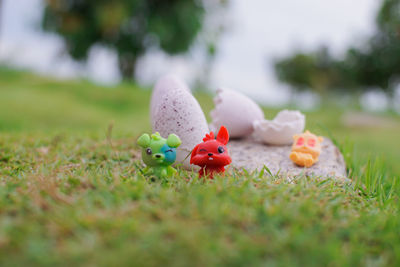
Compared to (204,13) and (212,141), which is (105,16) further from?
(212,141)

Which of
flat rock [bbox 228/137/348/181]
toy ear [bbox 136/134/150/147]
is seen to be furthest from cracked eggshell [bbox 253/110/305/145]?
toy ear [bbox 136/134/150/147]

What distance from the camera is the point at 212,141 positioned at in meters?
2.23

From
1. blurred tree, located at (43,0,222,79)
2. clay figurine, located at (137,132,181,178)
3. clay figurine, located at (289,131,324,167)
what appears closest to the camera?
clay figurine, located at (137,132,181,178)

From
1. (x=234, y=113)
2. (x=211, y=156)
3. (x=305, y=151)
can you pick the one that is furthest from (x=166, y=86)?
(x=305, y=151)

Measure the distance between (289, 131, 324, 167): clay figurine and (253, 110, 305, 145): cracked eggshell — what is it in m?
0.21

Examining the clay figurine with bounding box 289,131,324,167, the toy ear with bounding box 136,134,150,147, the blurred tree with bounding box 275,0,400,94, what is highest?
the blurred tree with bounding box 275,0,400,94

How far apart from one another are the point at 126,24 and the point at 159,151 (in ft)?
34.6

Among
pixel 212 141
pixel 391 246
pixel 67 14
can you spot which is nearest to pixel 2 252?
pixel 212 141

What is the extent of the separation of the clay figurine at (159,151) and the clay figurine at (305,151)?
106cm

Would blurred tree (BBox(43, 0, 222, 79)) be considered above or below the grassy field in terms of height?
above

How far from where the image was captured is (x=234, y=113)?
126 inches

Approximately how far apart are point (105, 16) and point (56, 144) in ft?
26.0

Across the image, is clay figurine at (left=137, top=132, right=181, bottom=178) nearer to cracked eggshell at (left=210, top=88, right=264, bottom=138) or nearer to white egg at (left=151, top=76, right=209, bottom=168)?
white egg at (left=151, top=76, right=209, bottom=168)

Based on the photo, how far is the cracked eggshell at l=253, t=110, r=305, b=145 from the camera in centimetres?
308
